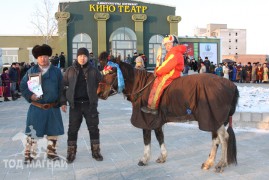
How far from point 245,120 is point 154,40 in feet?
99.2

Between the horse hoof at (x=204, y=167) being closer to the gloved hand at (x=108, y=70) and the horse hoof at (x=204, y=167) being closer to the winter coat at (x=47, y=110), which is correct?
the gloved hand at (x=108, y=70)

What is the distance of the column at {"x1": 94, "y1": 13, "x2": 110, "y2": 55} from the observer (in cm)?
3541

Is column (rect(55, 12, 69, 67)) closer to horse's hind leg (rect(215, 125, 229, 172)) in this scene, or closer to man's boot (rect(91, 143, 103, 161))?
man's boot (rect(91, 143, 103, 161))

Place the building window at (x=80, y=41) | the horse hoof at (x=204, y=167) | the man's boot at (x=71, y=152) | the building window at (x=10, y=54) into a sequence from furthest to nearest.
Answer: the building window at (x=80, y=41)
the building window at (x=10, y=54)
the man's boot at (x=71, y=152)
the horse hoof at (x=204, y=167)

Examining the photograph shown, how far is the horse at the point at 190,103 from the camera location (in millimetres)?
4781

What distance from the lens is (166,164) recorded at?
532 centimetres

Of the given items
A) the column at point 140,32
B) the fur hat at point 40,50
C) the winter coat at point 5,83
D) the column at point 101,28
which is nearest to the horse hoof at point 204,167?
the fur hat at point 40,50

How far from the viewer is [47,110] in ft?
17.9

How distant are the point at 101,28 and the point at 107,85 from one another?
103 feet

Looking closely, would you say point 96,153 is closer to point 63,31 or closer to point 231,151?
point 231,151

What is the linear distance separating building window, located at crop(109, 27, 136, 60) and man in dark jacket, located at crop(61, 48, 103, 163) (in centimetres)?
3068

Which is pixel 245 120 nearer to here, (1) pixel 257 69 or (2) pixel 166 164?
(2) pixel 166 164

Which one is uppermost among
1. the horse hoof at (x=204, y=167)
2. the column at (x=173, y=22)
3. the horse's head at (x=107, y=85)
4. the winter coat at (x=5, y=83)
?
the column at (x=173, y=22)

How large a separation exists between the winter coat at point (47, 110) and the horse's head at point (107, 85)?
0.83 metres
